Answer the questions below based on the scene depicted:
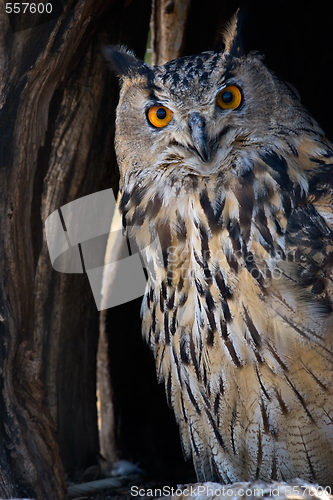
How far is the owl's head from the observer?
1.72 m

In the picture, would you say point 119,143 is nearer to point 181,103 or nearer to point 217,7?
point 181,103

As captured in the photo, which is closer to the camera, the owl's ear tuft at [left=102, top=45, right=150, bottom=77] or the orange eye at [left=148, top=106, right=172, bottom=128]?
the orange eye at [left=148, top=106, right=172, bottom=128]

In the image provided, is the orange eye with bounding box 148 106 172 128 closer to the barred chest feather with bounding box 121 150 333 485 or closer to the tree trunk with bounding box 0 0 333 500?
the barred chest feather with bounding box 121 150 333 485

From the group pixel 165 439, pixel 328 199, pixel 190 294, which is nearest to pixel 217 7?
pixel 328 199

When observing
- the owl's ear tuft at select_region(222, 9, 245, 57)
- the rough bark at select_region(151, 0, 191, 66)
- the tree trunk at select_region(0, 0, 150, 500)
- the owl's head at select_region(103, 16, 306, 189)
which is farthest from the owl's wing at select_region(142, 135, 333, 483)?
the rough bark at select_region(151, 0, 191, 66)

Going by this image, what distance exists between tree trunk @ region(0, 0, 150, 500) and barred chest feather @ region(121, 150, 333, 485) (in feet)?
1.35

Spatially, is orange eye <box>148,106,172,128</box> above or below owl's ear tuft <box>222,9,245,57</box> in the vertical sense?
below

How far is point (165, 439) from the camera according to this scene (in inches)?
106

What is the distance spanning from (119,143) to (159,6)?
910mm

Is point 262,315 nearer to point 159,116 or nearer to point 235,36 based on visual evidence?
point 159,116

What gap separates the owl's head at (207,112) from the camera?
1716mm

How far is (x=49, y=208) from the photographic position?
2096mm

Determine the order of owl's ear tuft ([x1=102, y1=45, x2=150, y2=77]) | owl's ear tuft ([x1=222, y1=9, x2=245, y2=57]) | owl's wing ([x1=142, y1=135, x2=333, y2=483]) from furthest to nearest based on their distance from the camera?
owl's ear tuft ([x1=102, y1=45, x2=150, y2=77]) → owl's ear tuft ([x1=222, y1=9, x2=245, y2=57]) → owl's wing ([x1=142, y1=135, x2=333, y2=483])

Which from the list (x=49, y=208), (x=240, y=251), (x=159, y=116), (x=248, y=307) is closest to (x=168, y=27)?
(x=159, y=116)
